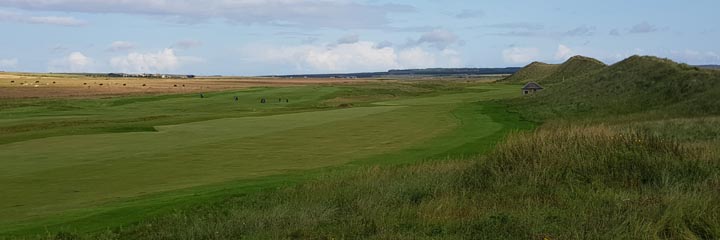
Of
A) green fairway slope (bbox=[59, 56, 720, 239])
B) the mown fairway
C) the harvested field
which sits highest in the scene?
green fairway slope (bbox=[59, 56, 720, 239])

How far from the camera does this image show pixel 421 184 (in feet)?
40.3

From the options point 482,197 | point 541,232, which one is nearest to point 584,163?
point 482,197

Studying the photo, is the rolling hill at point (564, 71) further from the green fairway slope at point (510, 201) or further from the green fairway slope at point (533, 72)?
the green fairway slope at point (510, 201)

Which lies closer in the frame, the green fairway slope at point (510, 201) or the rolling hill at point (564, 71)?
the green fairway slope at point (510, 201)

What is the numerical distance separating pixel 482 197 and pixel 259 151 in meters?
13.2

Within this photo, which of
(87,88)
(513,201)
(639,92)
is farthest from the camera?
(87,88)

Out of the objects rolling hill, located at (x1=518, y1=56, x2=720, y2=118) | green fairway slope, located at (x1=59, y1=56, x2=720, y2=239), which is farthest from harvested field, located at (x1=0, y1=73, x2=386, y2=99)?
green fairway slope, located at (x1=59, y1=56, x2=720, y2=239)

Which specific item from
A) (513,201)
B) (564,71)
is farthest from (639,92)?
(564,71)

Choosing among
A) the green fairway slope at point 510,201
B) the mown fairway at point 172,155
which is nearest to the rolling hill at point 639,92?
the mown fairway at point 172,155

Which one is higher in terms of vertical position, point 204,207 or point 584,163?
point 584,163

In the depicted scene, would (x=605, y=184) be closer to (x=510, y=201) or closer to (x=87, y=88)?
(x=510, y=201)

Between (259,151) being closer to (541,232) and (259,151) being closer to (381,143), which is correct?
(381,143)

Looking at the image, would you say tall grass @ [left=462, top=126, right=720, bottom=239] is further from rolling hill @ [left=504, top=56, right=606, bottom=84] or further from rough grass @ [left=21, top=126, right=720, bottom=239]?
rolling hill @ [left=504, top=56, right=606, bottom=84]

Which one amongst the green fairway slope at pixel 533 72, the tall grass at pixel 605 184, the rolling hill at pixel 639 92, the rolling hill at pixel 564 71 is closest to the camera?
the tall grass at pixel 605 184
